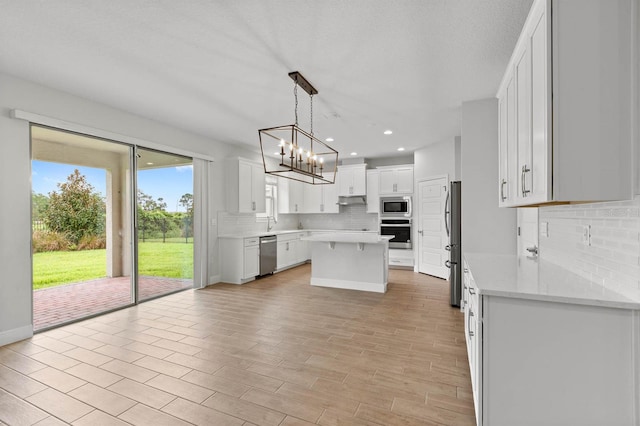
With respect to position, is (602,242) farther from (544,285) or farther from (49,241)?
(49,241)

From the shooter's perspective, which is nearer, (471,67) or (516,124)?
(516,124)

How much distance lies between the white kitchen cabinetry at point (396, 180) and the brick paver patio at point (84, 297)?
5.20 m

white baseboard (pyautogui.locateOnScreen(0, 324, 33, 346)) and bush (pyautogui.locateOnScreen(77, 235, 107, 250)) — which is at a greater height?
bush (pyautogui.locateOnScreen(77, 235, 107, 250))

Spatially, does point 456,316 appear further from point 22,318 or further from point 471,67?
point 22,318

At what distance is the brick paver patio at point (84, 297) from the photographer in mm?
3729

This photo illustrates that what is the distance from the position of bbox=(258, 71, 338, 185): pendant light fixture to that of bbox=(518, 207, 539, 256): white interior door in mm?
2255

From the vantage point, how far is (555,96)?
1.49 m

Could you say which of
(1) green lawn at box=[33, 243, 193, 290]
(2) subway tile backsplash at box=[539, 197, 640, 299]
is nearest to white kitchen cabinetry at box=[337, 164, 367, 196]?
(1) green lawn at box=[33, 243, 193, 290]

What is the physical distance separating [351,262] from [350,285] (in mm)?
397

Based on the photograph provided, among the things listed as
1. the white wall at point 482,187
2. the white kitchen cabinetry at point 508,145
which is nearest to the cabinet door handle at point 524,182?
the white kitchen cabinetry at point 508,145

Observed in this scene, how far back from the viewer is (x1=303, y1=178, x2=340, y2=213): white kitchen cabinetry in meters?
7.95

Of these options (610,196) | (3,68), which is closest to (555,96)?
(610,196)

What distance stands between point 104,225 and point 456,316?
4950 millimetres

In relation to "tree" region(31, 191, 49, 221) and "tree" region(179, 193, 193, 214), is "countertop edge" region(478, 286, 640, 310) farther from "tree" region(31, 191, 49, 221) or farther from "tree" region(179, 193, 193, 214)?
"tree" region(179, 193, 193, 214)
